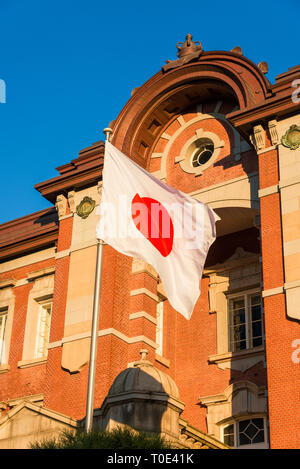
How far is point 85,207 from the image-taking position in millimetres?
23625

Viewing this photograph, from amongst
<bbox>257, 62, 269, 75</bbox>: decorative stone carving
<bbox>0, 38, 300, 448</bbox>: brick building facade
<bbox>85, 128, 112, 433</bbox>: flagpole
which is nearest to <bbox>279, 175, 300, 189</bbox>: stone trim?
<bbox>0, 38, 300, 448</bbox>: brick building facade

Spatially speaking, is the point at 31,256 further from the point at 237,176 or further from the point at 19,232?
the point at 237,176

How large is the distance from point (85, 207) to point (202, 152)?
4.11 metres

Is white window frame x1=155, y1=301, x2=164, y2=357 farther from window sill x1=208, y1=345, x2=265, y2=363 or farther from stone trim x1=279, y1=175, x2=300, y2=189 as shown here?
stone trim x1=279, y1=175, x2=300, y2=189

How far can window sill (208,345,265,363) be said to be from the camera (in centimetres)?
2067

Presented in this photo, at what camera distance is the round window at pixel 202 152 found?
75.2 feet

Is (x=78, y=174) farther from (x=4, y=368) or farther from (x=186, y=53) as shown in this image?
(x=4, y=368)

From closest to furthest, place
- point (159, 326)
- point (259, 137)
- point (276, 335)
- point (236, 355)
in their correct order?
point (276, 335), point (259, 137), point (236, 355), point (159, 326)

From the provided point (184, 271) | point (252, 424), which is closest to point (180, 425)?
point (184, 271)

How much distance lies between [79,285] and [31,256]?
438cm

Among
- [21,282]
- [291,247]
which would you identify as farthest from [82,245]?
[291,247]

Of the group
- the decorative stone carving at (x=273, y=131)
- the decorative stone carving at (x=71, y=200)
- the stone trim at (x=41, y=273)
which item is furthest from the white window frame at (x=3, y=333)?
the decorative stone carving at (x=273, y=131)

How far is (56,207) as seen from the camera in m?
25.0

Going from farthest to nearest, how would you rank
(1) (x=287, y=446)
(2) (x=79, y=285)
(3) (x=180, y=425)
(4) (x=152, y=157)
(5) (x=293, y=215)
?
1. (4) (x=152, y=157)
2. (2) (x=79, y=285)
3. (5) (x=293, y=215)
4. (1) (x=287, y=446)
5. (3) (x=180, y=425)
